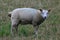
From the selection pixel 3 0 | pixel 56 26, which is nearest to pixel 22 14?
pixel 56 26

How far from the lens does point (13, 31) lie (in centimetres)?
856

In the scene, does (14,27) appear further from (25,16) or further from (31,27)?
(31,27)

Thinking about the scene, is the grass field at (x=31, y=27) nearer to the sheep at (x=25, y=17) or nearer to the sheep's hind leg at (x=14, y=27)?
the sheep's hind leg at (x=14, y=27)

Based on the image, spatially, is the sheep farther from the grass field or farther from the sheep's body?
the grass field

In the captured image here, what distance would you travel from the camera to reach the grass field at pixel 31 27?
855 centimetres

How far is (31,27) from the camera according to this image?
9.33 metres

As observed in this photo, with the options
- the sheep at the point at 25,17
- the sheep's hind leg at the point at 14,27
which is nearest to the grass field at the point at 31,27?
the sheep's hind leg at the point at 14,27

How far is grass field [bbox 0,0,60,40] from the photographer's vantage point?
8547mm

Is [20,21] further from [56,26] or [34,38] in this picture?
[56,26]

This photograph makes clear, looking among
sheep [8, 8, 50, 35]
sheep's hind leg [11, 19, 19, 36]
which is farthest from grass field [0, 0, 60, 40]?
sheep [8, 8, 50, 35]

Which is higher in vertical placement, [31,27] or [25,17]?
[25,17]

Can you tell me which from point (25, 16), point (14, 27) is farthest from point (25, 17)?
point (14, 27)

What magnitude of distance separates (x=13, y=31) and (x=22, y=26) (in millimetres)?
835

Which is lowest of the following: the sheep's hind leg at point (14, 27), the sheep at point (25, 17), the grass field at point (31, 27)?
the grass field at point (31, 27)
